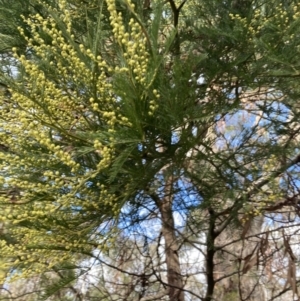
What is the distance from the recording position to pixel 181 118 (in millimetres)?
1194

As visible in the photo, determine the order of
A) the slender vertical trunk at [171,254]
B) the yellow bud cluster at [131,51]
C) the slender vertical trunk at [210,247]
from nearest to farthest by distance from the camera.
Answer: the yellow bud cluster at [131,51] < the slender vertical trunk at [210,247] < the slender vertical trunk at [171,254]

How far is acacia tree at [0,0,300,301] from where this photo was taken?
1.15 meters

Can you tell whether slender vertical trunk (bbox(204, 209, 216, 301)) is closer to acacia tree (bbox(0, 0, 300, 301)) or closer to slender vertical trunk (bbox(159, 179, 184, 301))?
acacia tree (bbox(0, 0, 300, 301))

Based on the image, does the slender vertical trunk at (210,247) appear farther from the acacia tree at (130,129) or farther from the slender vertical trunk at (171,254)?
the slender vertical trunk at (171,254)

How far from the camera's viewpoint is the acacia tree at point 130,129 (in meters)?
1.15

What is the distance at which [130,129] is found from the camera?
110 cm

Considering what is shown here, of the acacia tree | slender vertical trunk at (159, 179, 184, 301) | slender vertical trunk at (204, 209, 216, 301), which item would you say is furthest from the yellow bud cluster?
slender vertical trunk at (159, 179, 184, 301)

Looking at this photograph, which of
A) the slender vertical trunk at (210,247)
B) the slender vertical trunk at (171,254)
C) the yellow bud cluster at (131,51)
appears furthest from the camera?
the slender vertical trunk at (171,254)

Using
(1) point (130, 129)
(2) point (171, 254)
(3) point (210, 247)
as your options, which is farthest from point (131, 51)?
(2) point (171, 254)

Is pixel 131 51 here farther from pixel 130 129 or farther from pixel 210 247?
pixel 210 247

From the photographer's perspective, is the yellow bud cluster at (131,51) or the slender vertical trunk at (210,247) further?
the slender vertical trunk at (210,247)

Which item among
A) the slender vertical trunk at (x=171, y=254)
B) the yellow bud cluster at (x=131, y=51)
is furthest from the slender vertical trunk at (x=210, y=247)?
the yellow bud cluster at (x=131, y=51)

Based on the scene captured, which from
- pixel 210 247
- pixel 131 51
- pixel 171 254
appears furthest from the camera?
pixel 171 254

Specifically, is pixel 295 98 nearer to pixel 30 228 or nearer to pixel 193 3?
pixel 193 3
